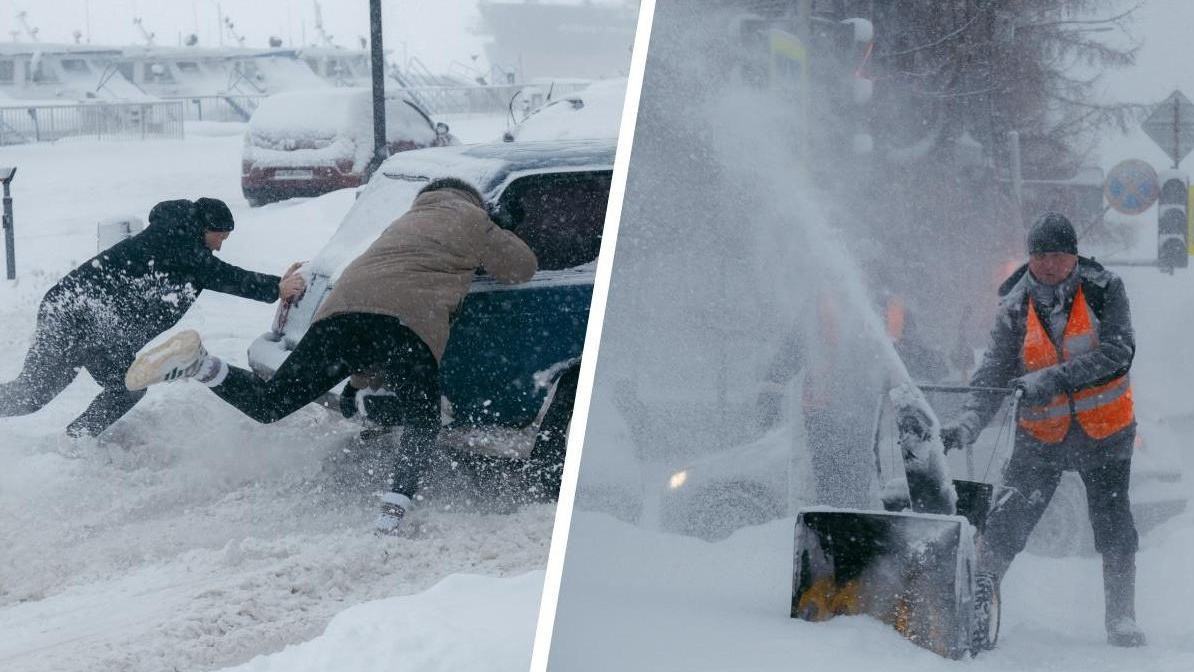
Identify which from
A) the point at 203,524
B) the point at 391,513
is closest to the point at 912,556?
the point at 391,513

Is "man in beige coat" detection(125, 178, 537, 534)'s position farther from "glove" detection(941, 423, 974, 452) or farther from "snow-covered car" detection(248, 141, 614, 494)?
"glove" detection(941, 423, 974, 452)

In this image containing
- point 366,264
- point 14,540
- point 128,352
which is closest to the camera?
point 14,540

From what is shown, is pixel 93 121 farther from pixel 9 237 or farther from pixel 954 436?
pixel 954 436

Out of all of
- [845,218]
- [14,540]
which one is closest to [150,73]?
[14,540]

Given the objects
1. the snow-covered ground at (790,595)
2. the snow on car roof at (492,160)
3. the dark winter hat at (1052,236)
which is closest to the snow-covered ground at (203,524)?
the snow on car roof at (492,160)

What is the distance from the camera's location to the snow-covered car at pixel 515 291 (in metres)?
1.89

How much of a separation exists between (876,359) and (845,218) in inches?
13.0

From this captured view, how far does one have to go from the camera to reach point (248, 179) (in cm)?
182

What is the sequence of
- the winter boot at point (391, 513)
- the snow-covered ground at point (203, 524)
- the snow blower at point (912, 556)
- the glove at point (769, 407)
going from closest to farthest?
the snow-covered ground at point (203, 524), the winter boot at point (391, 513), the snow blower at point (912, 556), the glove at point (769, 407)

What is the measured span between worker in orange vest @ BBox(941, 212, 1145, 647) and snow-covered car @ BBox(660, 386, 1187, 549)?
4cm

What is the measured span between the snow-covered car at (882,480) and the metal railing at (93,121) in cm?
136

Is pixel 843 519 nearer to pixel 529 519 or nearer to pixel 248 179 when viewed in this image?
pixel 529 519

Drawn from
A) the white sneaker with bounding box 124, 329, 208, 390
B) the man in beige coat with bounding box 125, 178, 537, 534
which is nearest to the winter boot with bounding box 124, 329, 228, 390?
the white sneaker with bounding box 124, 329, 208, 390

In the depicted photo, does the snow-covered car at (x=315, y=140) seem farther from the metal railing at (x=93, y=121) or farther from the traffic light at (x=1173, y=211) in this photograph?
the traffic light at (x=1173, y=211)
